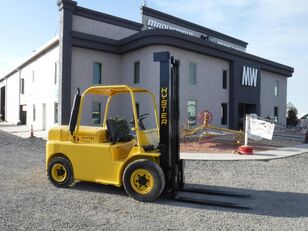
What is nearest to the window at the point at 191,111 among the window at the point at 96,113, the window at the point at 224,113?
the window at the point at 224,113

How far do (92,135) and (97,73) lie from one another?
58.8 ft

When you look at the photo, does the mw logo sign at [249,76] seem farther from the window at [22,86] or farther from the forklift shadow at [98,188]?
the window at [22,86]

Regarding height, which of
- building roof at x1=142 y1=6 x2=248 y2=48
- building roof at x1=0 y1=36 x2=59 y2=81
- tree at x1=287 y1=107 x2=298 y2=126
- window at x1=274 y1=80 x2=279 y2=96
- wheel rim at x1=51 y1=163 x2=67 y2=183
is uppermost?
building roof at x1=142 y1=6 x2=248 y2=48

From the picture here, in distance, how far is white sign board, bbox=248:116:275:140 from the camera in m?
14.9

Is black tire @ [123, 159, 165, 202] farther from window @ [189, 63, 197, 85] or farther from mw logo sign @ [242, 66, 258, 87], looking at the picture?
mw logo sign @ [242, 66, 258, 87]

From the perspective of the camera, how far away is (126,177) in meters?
7.24

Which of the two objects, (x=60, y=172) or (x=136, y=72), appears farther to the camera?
(x=136, y=72)

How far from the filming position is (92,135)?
7.90m

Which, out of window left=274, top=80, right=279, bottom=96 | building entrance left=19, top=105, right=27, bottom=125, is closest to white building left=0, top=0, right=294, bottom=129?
window left=274, top=80, right=279, bottom=96

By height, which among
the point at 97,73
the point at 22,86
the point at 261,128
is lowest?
the point at 261,128

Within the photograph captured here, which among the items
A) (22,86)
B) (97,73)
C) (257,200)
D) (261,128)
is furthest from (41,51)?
(257,200)

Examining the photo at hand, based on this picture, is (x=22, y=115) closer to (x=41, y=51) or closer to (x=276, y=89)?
(x=41, y=51)

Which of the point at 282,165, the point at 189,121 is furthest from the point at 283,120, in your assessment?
the point at 282,165

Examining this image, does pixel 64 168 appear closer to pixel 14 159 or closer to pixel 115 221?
pixel 115 221
